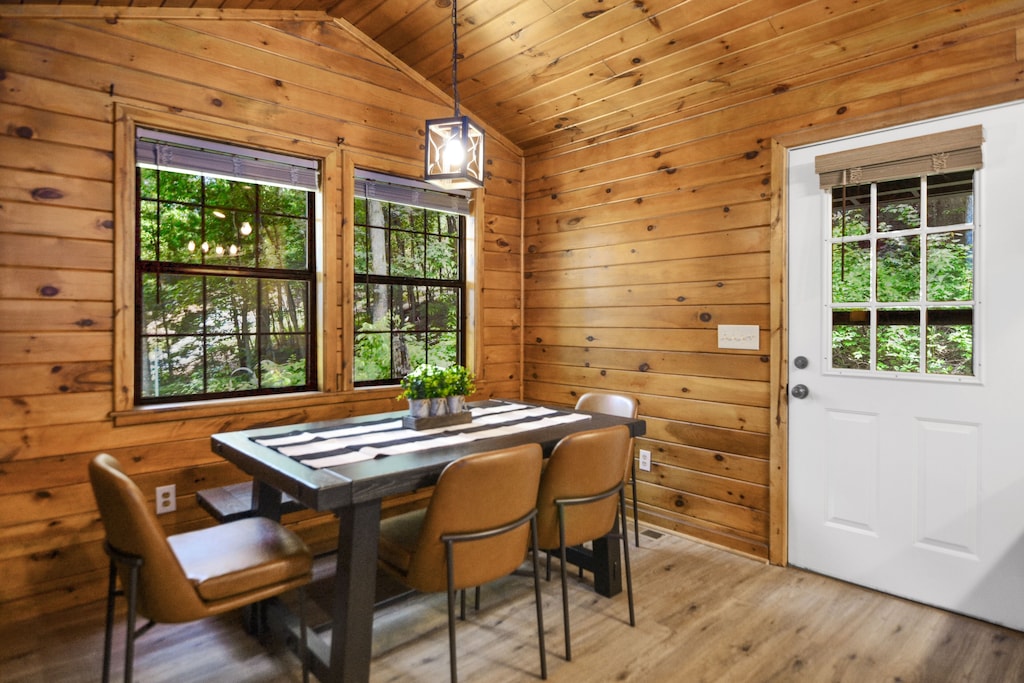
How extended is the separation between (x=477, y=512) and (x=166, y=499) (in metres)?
1.74

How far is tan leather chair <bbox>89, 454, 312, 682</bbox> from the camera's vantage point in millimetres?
1485

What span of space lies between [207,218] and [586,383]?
2391 mm

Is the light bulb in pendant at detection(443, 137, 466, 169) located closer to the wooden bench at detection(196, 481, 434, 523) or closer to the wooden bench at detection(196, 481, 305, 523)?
the wooden bench at detection(196, 481, 434, 523)

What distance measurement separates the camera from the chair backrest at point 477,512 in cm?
170

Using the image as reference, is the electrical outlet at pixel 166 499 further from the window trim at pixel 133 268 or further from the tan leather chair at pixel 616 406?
the tan leather chair at pixel 616 406

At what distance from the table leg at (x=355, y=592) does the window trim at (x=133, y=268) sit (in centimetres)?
146

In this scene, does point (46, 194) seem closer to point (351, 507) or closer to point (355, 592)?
point (351, 507)

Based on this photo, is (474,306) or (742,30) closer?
(742,30)

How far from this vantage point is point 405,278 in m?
3.62

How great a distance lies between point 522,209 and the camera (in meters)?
4.20

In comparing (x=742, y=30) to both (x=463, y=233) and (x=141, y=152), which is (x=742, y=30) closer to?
(x=463, y=233)

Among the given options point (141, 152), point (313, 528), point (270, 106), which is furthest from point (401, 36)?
point (313, 528)

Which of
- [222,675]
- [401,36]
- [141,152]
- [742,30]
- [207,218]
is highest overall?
[401,36]

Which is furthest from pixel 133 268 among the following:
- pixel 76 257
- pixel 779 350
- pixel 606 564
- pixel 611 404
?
pixel 779 350
